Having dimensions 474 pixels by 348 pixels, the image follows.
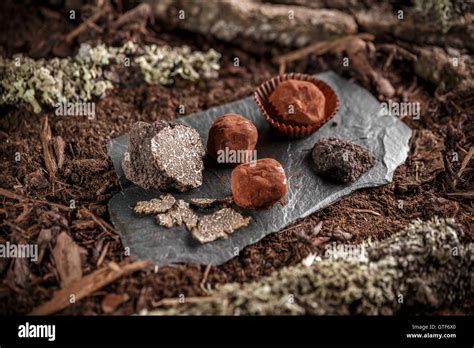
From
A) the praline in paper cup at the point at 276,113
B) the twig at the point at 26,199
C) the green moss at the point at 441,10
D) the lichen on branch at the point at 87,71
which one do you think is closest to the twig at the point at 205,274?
the twig at the point at 26,199

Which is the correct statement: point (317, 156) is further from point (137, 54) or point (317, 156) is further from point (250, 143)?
point (137, 54)

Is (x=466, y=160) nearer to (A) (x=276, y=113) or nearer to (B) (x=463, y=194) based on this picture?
(B) (x=463, y=194)

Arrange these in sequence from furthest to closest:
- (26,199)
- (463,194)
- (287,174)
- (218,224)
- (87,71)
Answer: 1. (87,71)
2. (287,174)
3. (463,194)
4. (26,199)
5. (218,224)

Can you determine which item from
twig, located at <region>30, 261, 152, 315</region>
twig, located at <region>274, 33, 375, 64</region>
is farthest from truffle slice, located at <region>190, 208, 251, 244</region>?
twig, located at <region>274, 33, 375, 64</region>

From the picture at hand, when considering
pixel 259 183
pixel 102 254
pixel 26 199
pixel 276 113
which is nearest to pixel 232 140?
pixel 259 183

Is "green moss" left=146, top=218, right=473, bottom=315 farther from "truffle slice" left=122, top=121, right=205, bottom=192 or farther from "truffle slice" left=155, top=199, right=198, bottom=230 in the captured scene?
"truffle slice" left=122, top=121, right=205, bottom=192

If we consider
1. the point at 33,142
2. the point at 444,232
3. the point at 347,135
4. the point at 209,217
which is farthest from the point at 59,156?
the point at 444,232
